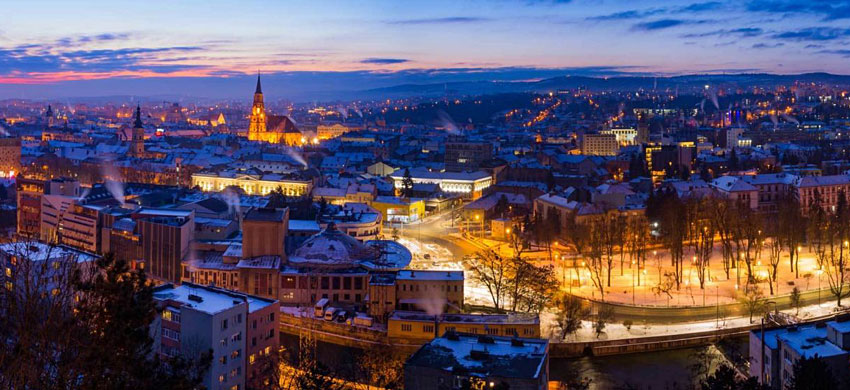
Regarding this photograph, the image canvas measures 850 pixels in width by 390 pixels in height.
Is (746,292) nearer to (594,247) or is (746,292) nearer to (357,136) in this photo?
(594,247)

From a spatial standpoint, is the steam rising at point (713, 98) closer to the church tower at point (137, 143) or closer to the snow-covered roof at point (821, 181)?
the church tower at point (137, 143)

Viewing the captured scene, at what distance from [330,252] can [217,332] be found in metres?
3.29

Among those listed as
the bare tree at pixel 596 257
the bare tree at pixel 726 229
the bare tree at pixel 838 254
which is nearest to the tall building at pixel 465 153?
the bare tree at pixel 726 229

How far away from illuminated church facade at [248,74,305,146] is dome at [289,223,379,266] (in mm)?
24762

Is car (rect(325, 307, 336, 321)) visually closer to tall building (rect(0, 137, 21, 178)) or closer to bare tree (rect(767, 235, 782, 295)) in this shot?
bare tree (rect(767, 235, 782, 295))

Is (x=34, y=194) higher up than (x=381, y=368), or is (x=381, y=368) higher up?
(x=34, y=194)

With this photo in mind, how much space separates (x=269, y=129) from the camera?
35.6 m

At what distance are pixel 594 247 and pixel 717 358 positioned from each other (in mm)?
3013

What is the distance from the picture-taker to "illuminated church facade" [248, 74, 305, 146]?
35.0 meters

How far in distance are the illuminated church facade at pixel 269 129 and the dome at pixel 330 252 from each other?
2476cm

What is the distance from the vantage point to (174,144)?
31672 mm

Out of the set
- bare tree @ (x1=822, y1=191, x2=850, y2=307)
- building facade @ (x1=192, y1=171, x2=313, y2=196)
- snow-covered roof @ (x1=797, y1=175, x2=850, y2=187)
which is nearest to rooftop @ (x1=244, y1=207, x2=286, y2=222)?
bare tree @ (x1=822, y1=191, x2=850, y2=307)

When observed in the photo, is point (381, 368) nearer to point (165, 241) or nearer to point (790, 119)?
point (165, 241)

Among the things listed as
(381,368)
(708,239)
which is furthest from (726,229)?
(381,368)
